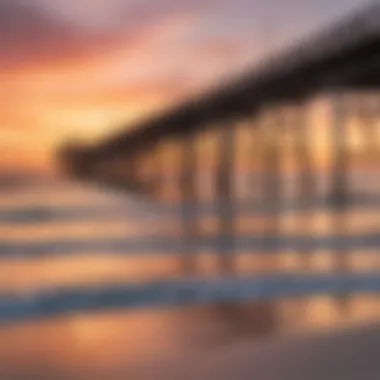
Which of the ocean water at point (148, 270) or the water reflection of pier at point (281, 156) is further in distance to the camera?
the water reflection of pier at point (281, 156)

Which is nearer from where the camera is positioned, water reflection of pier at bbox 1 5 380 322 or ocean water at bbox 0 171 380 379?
ocean water at bbox 0 171 380 379

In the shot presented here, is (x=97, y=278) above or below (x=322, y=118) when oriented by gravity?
below

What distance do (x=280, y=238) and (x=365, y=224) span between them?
2336 mm

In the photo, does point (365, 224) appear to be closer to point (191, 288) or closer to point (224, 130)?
point (224, 130)

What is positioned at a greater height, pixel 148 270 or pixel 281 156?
pixel 281 156

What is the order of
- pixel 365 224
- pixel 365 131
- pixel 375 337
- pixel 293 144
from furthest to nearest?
1. pixel 293 144
2. pixel 365 131
3. pixel 365 224
4. pixel 375 337

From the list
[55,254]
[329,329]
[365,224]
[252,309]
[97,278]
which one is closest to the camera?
[329,329]

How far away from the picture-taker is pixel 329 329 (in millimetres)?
5234

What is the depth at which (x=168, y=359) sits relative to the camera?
4359mm

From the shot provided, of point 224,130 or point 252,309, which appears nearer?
point 252,309

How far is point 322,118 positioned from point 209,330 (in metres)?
8.23

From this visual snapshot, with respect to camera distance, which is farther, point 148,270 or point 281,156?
point 281,156

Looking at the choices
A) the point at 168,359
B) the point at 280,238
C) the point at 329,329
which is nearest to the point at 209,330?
the point at 329,329

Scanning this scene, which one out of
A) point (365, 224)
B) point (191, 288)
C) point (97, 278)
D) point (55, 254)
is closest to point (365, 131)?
point (365, 224)
